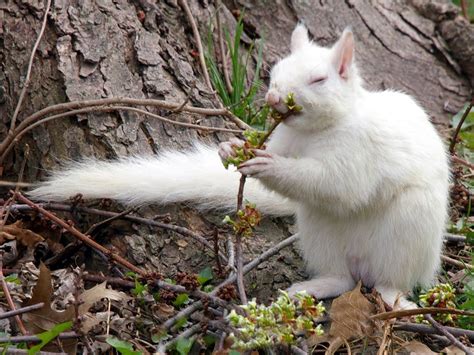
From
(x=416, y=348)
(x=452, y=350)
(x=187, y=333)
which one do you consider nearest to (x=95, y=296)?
(x=187, y=333)

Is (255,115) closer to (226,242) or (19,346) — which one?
(226,242)

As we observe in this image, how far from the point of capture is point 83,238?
3408mm

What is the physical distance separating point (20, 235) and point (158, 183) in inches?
24.2

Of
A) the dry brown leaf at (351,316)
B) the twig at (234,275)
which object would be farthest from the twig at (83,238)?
the dry brown leaf at (351,316)

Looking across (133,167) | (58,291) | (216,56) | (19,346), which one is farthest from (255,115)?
(19,346)

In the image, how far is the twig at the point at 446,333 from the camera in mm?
2800

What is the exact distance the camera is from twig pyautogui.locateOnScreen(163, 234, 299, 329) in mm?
3035

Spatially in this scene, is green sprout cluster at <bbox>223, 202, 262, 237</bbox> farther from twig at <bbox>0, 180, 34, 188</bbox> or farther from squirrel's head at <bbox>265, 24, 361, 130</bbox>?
twig at <bbox>0, 180, 34, 188</bbox>

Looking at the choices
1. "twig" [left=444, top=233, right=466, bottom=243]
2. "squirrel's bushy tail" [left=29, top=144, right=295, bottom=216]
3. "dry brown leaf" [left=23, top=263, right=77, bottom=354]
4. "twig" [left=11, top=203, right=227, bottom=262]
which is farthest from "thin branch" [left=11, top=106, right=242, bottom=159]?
"twig" [left=444, top=233, right=466, bottom=243]

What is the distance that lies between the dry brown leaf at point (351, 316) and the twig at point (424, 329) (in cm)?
10

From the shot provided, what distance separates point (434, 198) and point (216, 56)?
6.26ft

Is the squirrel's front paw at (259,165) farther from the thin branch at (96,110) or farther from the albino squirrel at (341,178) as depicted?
the thin branch at (96,110)

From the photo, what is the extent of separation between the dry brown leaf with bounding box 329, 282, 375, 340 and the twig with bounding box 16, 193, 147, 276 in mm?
724

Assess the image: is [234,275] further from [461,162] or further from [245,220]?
[461,162]
